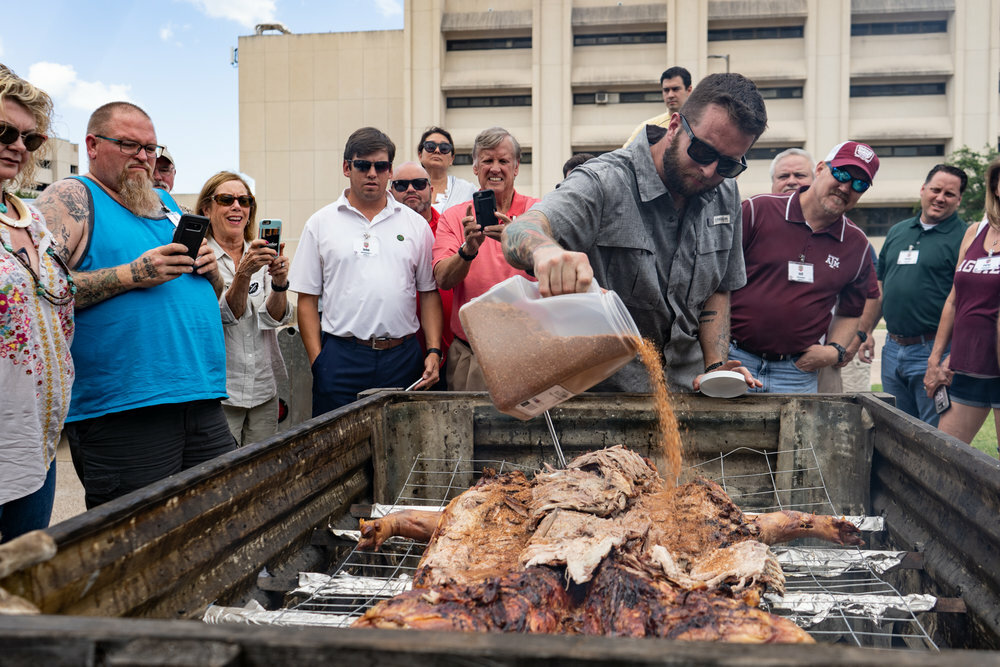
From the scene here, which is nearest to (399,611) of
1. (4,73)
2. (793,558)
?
(793,558)

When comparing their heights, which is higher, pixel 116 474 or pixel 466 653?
pixel 466 653

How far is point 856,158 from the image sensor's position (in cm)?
394

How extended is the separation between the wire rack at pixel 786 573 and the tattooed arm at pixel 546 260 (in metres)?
0.93

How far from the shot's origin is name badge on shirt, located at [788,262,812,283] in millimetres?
4176

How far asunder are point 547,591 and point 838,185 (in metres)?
3.36

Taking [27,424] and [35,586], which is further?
[27,424]

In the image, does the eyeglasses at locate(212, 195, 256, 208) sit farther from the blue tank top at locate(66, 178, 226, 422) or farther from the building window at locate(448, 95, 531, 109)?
the building window at locate(448, 95, 531, 109)

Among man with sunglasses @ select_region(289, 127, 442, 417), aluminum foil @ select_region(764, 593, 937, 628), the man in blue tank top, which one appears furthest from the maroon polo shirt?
the man in blue tank top

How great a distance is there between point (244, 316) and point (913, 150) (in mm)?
36263

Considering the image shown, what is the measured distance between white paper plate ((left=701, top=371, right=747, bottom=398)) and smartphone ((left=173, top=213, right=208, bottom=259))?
219 cm

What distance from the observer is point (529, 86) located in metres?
33.5

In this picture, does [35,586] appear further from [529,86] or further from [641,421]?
[529,86]

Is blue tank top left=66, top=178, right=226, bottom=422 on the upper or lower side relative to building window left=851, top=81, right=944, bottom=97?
lower

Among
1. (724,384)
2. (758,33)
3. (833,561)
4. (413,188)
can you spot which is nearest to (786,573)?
(833,561)
